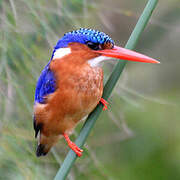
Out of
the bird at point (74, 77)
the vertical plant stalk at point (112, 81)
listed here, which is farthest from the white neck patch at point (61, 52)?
the vertical plant stalk at point (112, 81)

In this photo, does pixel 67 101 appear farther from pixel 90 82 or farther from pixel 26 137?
pixel 26 137

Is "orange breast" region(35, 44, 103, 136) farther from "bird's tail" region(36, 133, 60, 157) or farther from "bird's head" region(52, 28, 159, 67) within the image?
"bird's tail" region(36, 133, 60, 157)

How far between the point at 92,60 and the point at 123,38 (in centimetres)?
185

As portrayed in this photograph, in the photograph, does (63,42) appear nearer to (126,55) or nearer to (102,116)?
(126,55)

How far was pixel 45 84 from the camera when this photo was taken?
187 centimetres

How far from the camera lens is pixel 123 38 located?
11.7 ft

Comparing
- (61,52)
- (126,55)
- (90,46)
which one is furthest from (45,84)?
(126,55)

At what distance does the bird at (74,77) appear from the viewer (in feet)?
5.65

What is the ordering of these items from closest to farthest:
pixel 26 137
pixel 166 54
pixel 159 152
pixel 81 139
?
pixel 81 139, pixel 26 137, pixel 159 152, pixel 166 54

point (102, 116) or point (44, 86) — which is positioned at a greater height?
point (44, 86)

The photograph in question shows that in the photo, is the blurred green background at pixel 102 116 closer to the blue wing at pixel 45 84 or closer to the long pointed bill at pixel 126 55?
the blue wing at pixel 45 84

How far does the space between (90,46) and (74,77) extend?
0.48ft

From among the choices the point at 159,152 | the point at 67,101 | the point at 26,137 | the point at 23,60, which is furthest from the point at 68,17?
the point at 159,152

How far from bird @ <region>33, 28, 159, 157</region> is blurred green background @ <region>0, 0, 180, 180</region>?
0.09 meters
